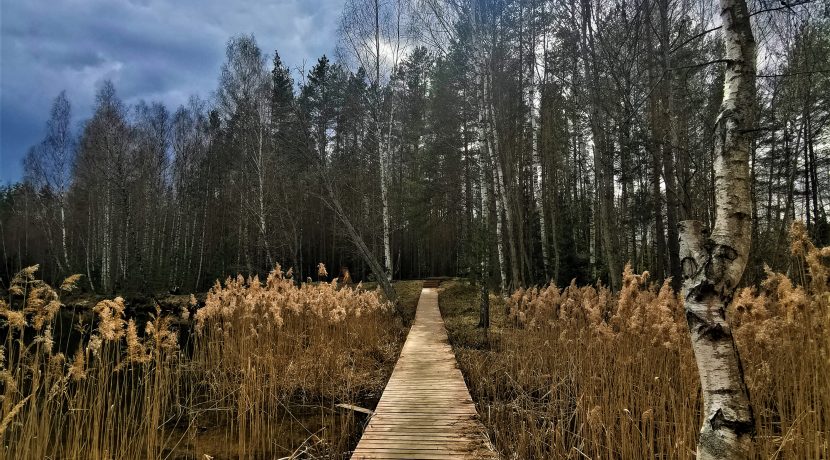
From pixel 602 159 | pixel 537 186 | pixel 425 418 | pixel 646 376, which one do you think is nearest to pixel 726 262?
pixel 646 376

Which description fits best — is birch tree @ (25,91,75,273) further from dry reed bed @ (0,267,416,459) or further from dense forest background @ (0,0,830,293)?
dry reed bed @ (0,267,416,459)

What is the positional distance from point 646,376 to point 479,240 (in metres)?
11.6

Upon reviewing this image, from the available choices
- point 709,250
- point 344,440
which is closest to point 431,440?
point 344,440

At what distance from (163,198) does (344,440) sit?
86.5 ft

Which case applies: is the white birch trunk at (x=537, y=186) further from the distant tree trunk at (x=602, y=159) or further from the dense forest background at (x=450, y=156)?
the distant tree trunk at (x=602, y=159)

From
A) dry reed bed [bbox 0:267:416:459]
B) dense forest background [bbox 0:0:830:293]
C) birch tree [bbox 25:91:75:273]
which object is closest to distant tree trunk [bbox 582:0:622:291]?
dense forest background [bbox 0:0:830:293]

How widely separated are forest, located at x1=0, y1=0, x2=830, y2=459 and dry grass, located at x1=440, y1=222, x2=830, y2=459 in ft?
0.13

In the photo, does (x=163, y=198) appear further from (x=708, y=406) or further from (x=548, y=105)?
(x=708, y=406)

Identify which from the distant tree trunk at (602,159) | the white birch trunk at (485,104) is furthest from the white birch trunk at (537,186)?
the distant tree trunk at (602,159)

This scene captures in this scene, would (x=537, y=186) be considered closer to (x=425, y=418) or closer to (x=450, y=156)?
(x=450, y=156)

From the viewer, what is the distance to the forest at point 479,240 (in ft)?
8.54

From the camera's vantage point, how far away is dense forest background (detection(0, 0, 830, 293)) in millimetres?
8781

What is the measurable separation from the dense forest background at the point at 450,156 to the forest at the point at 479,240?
0.51 feet

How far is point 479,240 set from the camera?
1534 cm
